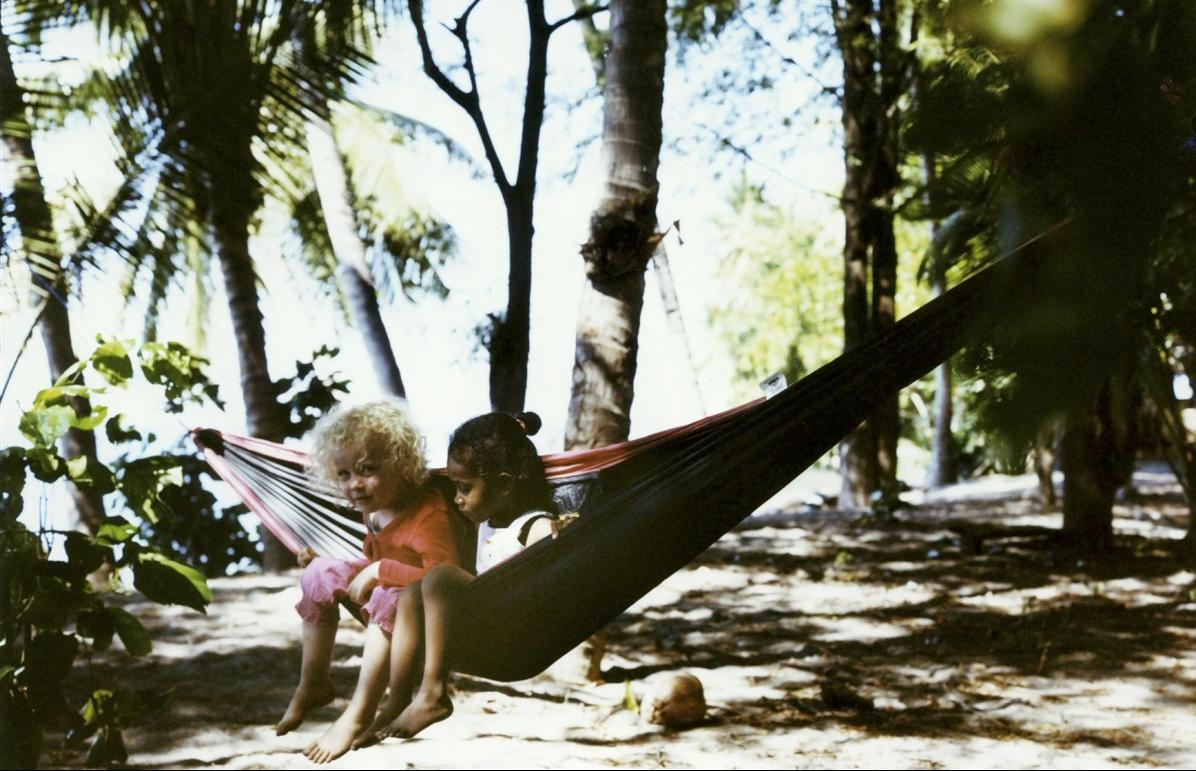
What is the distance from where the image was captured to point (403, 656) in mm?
1555

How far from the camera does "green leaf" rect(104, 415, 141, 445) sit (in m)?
2.15

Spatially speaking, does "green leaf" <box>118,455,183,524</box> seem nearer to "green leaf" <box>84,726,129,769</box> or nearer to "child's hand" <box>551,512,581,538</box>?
"green leaf" <box>84,726,129,769</box>

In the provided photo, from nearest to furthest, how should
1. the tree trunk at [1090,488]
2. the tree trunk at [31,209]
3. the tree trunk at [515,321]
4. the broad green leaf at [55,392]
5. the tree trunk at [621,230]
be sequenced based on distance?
the broad green leaf at [55,392]
the tree trunk at [31,209]
the tree trunk at [621,230]
the tree trunk at [515,321]
the tree trunk at [1090,488]

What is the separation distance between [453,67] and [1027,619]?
3.23 m

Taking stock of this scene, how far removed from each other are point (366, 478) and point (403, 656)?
11.2 inches

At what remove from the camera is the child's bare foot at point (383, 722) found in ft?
5.03

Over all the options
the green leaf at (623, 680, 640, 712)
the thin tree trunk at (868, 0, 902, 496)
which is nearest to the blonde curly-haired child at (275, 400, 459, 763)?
the green leaf at (623, 680, 640, 712)

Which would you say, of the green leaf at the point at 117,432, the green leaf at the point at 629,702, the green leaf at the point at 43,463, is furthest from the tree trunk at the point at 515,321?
the green leaf at the point at 43,463

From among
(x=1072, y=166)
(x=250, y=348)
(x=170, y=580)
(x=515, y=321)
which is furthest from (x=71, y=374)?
(x=250, y=348)

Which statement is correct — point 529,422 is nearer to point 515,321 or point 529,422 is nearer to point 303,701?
point 303,701

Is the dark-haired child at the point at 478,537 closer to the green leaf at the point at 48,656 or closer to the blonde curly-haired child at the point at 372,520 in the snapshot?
Result: the blonde curly-haired child at the point at 372,520

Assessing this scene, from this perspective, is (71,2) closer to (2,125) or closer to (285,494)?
(2,125)

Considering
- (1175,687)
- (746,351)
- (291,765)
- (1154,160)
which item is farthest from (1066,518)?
(746,351)

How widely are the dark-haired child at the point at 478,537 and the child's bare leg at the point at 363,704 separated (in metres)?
0.02
